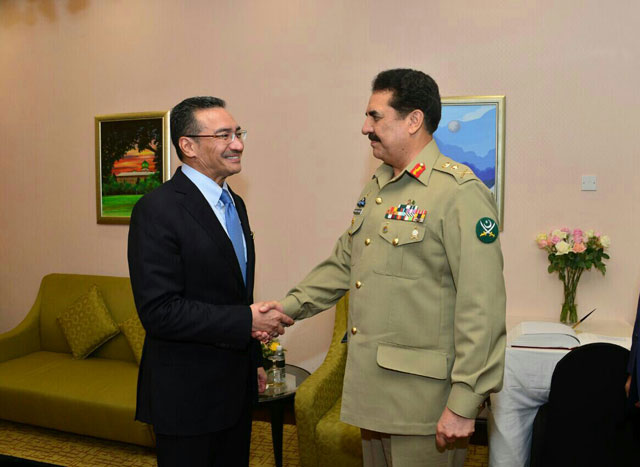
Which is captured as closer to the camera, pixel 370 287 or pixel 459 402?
pixel 459 402

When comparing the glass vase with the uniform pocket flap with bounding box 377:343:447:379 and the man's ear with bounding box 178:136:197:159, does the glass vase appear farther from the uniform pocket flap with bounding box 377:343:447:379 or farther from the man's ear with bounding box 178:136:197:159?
the man's ear with bounding box 178:136:197:159

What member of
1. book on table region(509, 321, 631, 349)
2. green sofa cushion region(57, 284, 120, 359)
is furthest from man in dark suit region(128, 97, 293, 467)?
green sofa cushion region(57, 284, 120, 359)

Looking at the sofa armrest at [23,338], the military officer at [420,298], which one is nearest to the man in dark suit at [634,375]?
the military officer at [420,298]

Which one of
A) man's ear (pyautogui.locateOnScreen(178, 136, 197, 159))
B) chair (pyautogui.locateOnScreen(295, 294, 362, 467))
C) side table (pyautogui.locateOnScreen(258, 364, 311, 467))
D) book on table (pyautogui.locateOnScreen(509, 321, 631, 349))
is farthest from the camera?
side table (pyautogui.locateOnScreen(258, 364, 311, 467))

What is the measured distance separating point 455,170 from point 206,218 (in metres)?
0.86

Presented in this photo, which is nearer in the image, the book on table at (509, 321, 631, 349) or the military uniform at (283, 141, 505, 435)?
the military uniform at (283, 141, 505, 435)

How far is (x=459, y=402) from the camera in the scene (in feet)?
5.71

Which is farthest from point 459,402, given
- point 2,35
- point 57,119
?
point 2,35

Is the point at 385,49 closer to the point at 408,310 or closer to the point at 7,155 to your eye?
the point at 408,310

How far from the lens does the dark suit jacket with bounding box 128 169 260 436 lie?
78.7 inches

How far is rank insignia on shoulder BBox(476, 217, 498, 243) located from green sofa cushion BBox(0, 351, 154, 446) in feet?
8.46

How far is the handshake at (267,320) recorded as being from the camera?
218cm

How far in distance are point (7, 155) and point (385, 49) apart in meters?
3.28

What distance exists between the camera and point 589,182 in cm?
361
